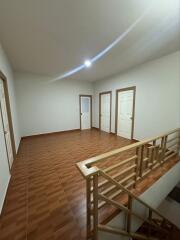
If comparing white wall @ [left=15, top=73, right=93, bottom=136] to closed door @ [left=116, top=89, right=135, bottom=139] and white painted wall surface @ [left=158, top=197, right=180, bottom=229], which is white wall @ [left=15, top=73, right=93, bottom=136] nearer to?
closed door @ [left=116, top=89, right=135, bottom=139]

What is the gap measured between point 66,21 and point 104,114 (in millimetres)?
4067

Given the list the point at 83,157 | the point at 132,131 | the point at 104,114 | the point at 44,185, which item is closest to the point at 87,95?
the point at 104,114

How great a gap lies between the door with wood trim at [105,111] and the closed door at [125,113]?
1.86 ft

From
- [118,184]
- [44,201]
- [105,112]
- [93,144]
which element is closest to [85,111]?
[105,112]

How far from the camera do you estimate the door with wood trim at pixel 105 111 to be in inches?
201

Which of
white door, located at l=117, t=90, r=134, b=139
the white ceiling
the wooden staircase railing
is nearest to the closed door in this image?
white door, located at l=117, t=90, r=134, b=139

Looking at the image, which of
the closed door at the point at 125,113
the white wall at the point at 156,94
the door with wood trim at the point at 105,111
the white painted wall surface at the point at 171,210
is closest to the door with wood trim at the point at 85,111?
the door with wood trim at the point at 105,111

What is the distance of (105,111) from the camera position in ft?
17.5

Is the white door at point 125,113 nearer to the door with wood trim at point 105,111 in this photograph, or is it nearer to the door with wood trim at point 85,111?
the door with wood trim at point 105,111

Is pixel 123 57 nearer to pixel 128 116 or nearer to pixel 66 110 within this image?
pixel 128 116

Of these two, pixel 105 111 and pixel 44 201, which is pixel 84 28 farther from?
pixel 105 111

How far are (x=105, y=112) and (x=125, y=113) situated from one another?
4.08 ft

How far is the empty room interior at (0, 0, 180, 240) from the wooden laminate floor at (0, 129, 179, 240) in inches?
0.5

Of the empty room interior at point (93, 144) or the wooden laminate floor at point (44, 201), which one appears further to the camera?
the empty room interior at point (93, 144)
